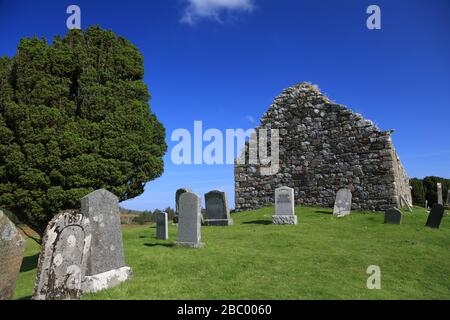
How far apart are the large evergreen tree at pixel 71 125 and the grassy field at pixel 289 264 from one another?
2411 mm

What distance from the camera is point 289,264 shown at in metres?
8.88

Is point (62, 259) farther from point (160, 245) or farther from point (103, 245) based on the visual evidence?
point (160, 245)

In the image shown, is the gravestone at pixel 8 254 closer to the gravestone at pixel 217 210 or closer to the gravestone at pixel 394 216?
the gravestone at pixel 217 210

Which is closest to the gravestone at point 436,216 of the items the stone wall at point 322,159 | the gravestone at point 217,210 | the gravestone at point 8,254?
the stone wall at point 322,159

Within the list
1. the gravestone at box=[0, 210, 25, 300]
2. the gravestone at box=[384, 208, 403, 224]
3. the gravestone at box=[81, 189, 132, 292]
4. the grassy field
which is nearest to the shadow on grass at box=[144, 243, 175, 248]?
the grassy field

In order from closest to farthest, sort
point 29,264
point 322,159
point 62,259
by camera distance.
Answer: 1. point 62,259
2. point 29,264
3. point 322,159

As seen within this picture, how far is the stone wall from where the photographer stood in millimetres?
18875

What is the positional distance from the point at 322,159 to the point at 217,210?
7770mm

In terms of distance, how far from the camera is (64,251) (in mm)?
5922

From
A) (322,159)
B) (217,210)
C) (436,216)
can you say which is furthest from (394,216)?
(217,210)

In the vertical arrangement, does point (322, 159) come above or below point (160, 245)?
above

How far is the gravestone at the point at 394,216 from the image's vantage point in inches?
594

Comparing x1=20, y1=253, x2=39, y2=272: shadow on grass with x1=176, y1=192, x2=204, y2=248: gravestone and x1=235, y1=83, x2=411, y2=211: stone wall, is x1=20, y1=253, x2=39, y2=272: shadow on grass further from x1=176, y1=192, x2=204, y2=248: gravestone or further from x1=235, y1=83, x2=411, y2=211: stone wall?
x1=235, y1=83, x2=411, y2=211: stone wall

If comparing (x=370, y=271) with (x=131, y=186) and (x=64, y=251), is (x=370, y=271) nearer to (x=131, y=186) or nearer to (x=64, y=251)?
(x=64, y=251)
